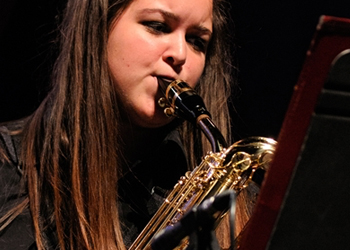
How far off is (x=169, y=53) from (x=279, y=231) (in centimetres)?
93

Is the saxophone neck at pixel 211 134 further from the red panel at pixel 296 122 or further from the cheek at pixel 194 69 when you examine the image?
the red panel at pixel 296 122

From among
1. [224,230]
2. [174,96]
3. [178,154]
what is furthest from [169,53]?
[224,230]

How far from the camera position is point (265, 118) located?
7.44ft

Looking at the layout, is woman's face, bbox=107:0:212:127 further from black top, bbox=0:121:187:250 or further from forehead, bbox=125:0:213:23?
black top, bbox=0:121:187:250

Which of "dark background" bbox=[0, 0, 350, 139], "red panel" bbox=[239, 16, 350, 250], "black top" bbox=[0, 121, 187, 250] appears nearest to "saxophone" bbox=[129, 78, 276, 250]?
"black top" bbox=[0, 121, 187, 250]

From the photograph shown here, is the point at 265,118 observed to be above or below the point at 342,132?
below

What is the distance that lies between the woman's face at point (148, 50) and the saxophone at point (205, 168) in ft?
0.16

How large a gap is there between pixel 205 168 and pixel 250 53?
0.94 meters

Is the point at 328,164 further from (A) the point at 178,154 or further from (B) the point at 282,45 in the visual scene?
(B) the point at 282,45

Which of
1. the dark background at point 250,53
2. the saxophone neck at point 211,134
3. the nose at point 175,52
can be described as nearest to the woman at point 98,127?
the nose at point 175,52

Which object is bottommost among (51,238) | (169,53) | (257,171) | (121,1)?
(51,238)

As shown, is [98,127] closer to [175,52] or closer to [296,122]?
[175,52]

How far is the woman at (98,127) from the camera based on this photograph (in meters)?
1.47

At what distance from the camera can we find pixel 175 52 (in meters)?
1.53
